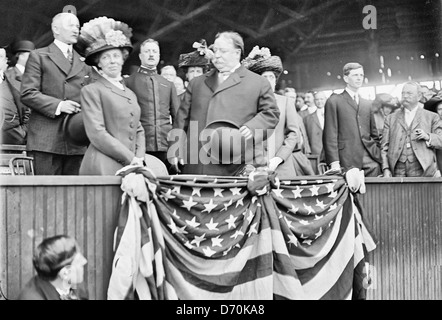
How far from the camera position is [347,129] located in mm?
6746

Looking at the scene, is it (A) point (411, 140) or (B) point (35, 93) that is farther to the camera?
(A) point (411, 140)

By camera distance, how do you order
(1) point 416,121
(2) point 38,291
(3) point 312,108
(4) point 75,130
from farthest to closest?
(3) point 312,108
(1) point 416,121
(4) point 75,130
(2) point 38,291

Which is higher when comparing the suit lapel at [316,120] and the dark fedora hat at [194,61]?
the dark fedora hat at [194,61]

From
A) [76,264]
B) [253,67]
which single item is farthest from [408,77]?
[76,264]

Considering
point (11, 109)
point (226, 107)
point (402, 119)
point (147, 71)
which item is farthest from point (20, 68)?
point (402, 119)

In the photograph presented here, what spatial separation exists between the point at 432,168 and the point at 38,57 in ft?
12.8

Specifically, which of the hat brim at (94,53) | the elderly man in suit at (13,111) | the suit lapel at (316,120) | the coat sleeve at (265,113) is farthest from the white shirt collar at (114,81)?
the suit lapel at (316,120)

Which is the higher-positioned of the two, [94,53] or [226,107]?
[94,53]

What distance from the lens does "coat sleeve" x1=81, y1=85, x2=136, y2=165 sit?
15.2ft

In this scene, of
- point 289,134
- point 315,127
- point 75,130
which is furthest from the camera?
point 315,127

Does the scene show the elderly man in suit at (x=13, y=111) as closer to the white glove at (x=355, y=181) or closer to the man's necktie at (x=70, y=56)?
the man's necktie at (x=70, y=56)

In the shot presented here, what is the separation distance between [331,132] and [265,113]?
1646 mm

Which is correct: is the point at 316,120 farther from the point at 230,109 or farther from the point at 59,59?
Result: the point at 59,59

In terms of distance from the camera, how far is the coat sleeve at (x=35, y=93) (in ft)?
17.1
